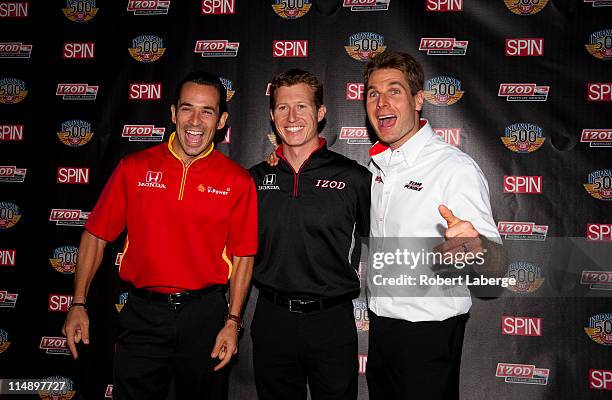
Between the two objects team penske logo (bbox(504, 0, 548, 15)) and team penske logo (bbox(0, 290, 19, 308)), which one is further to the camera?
team penske logo (bbox(0, 290, 19, 308))

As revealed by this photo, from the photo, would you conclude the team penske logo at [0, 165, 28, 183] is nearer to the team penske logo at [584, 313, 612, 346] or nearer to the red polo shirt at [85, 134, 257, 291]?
the red polo shirt at [85, 134, 257, 291]

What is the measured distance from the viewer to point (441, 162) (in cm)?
163

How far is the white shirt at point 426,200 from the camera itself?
5.02ft

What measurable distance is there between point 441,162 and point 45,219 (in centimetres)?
235

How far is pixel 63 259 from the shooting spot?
8.39 ft

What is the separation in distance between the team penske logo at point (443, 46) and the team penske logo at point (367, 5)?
298mm

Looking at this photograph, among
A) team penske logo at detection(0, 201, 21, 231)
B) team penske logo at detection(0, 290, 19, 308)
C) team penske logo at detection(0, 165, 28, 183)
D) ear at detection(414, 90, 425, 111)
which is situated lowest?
team penske logo at detection(0, 290, 19, 308)

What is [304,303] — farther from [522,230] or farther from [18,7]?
[18,7]

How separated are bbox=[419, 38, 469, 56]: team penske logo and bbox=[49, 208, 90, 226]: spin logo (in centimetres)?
226

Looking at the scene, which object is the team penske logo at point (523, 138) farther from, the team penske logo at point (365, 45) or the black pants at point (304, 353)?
the black pants at point (304, 353)

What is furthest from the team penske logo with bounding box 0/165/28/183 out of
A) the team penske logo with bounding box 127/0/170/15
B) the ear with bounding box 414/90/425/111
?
the ear with bounding box 414/90/425/111

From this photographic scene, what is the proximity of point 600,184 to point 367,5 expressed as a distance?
1644 mm

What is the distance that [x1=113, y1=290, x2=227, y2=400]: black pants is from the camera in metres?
1.64

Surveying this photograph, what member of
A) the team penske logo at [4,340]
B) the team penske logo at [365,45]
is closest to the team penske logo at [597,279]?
the team penske logo at [365,45]
